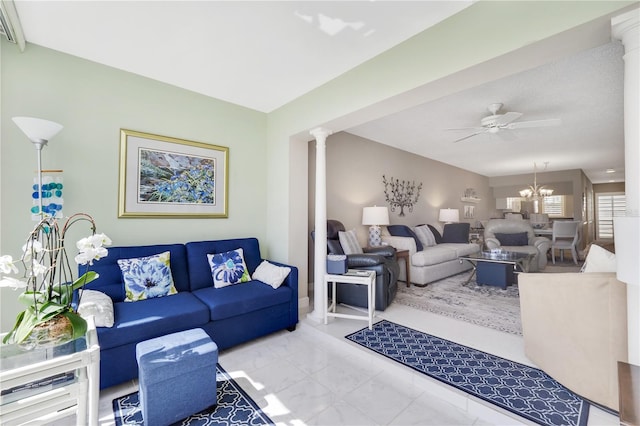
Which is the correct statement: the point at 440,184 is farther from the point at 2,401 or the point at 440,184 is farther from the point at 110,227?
the point at 2,401

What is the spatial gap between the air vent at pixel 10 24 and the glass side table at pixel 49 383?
2.15 m

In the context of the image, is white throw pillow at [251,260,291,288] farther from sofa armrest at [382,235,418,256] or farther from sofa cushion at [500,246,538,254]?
sofa cushion at [500,246,538,254]

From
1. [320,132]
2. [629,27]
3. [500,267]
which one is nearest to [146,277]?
[320,132]

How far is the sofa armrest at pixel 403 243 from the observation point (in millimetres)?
4642

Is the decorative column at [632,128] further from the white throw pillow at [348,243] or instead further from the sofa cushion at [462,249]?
the sofa cushion at [462,249]

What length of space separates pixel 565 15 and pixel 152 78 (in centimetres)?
336

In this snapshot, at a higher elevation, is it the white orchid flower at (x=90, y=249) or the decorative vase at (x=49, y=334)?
the white orchid flower at (x=90, y=249)

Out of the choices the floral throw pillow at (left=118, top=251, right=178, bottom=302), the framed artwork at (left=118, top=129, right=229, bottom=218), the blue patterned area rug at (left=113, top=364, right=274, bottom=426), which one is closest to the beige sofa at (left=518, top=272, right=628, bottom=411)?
the blue patterned area rug at (left=113, top=364, right=274, bottom=426)

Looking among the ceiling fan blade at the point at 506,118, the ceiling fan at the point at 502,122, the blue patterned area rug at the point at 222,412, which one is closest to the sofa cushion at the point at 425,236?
the ceiling fan at the point at 502,122

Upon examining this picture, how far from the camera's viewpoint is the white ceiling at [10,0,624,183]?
1930 mm

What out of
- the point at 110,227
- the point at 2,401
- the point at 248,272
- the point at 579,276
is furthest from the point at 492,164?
the point at 2,401

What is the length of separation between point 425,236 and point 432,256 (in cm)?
98

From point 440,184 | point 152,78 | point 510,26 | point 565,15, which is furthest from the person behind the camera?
point 440,184

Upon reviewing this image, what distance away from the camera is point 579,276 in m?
1.83
